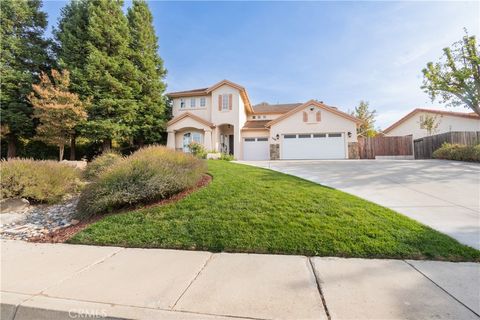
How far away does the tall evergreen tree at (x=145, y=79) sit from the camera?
61.1ft

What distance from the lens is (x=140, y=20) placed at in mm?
19562

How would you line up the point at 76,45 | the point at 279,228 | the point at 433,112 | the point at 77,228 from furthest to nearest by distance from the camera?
the point at 433,112
the point at 76,45
the point at 77,228
the point at 279,228

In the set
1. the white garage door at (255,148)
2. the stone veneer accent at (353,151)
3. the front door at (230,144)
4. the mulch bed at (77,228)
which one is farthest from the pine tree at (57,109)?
the stone veneer accent at (353,151)

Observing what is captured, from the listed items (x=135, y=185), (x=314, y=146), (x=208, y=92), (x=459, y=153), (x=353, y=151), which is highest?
(x=208, y=92)

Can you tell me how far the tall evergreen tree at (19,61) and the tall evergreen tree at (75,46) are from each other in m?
1.66

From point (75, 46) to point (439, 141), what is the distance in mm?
26633

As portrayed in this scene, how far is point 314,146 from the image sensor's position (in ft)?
61.4

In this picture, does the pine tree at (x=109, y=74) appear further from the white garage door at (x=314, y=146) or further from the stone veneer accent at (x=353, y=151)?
the stone veneer accent at (x=353, y=151)

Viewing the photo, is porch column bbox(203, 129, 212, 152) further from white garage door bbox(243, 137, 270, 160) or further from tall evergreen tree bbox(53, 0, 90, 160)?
tall evergreen tree bbox(53, 0, 90, 160)

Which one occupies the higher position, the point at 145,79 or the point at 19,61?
the point at 19,61

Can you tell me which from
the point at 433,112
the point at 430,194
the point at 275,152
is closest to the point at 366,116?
the point at 433,112

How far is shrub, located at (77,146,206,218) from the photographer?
5.31 meters

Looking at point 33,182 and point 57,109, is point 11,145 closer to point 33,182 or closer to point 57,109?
point 57,109

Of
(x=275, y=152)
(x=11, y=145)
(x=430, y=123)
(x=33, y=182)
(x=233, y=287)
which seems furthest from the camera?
(x=430, y=123)
